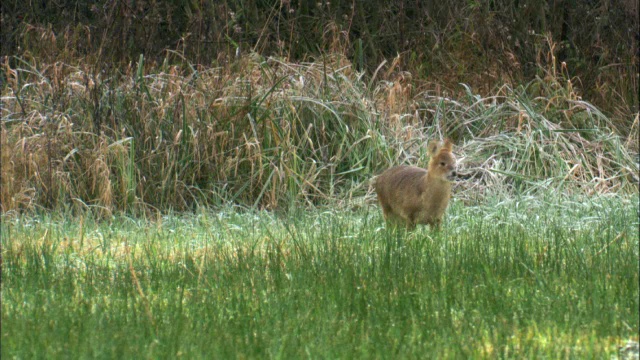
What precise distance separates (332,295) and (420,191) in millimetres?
2941

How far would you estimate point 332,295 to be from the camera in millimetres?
4695

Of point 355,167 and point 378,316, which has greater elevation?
point 378,316

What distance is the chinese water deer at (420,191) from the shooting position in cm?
738

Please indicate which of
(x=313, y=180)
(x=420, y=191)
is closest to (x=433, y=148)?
(x=420, y=191)

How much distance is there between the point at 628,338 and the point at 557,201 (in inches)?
171

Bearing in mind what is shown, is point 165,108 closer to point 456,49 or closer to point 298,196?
point 298,196

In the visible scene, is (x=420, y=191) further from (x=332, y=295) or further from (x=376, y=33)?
(x=376, y=33)

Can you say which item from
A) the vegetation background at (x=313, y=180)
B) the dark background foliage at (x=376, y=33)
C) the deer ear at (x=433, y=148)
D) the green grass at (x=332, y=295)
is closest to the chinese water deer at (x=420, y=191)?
the deer ear at (x=433, y=148)

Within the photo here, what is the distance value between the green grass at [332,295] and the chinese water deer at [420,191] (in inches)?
15.4

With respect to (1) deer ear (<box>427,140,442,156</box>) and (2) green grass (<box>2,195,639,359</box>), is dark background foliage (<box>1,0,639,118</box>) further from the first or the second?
(2) green grass (<box>2,195,639,359</box>)

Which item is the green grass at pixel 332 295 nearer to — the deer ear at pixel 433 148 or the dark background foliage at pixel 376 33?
the deer ear at pixel 433 148

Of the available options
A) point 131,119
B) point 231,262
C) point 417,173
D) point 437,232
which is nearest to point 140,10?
point 131,119

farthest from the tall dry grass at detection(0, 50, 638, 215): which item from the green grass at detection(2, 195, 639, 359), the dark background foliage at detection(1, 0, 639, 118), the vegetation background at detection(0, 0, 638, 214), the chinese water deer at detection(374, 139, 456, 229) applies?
the green grass at detection(2, 195, 639, 359)

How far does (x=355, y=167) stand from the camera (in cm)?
954
